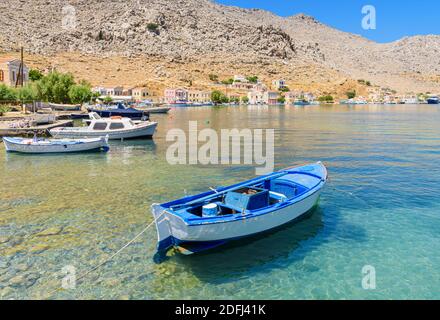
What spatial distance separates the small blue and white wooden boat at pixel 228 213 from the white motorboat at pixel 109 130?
93.1ft

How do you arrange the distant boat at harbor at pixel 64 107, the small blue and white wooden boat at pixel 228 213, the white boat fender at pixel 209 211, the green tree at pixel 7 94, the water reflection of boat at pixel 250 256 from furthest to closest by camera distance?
the distant boat at harbor at pixel 64 107 → the green tree at pixel 7 94 → the white boat fender at pixel 209 211 → the small blue and white wooden boat at pixel 228 213 → the water reflection of boat at pixel 250 256

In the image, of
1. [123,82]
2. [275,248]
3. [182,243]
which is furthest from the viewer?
[123,82]

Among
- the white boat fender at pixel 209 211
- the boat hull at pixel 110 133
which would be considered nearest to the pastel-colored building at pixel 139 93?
the boat hull at pixel 110 133

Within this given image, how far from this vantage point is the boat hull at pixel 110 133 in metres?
40.8

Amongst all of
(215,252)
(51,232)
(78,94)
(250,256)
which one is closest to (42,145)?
(51,232)

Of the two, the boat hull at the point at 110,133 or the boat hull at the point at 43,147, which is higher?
the boat hull at the point at 110,133

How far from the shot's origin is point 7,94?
6269 cm

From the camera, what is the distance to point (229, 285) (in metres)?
11.2

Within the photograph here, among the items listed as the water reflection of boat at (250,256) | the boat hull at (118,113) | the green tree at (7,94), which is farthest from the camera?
the boat hull at (118,113)

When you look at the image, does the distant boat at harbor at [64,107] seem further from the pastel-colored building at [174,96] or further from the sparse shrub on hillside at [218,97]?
the sparse shrub on hillside at [218,97]

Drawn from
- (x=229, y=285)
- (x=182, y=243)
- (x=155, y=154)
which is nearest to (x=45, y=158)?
(x=155, y=154)
